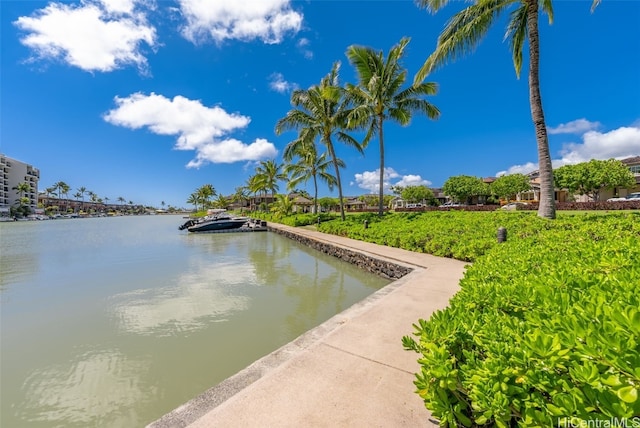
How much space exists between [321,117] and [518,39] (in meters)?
11.7

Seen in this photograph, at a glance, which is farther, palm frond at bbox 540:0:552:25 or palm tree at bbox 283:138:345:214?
palm tree at bbox 283:138:345:214

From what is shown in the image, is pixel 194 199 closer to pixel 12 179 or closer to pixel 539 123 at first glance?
pixel 12 179

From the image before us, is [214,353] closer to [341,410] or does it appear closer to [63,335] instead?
[341,410]

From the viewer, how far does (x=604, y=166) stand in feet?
91.0

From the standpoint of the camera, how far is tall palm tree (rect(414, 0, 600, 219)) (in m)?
9.12

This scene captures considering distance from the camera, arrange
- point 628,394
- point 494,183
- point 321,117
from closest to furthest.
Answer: point 628,394
point 321,117
point 494,183

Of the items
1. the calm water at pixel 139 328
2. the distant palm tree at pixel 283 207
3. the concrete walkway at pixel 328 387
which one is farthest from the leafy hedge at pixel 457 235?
the distant palm tree at pixel 283 207

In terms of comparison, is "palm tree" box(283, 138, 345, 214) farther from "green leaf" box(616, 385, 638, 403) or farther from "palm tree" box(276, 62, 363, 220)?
"green leaf" box(616, 385, 638, 403)

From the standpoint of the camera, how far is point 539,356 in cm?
127

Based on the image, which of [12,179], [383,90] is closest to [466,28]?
[383,90]

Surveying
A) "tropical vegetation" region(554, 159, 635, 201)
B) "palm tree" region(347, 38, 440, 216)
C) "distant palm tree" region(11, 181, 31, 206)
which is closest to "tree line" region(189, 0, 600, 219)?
"palm tree" region(347, 38, 440, 216)

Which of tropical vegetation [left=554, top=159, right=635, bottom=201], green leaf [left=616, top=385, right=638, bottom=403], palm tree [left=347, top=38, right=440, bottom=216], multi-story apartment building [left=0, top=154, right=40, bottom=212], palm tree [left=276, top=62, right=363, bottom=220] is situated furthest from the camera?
multi-story apartment building [left=0, top=154, right=40, bottom=212]

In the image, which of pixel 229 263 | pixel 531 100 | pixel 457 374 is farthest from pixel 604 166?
pixel 457 374

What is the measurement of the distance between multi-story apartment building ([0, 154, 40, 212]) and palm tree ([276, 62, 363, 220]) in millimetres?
83175
